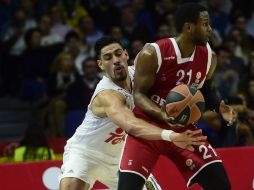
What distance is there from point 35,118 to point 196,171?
5683 mm

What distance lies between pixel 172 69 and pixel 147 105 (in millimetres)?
358

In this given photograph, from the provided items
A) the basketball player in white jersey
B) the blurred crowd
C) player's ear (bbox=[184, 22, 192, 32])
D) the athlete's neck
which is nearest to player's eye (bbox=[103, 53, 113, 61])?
the basketball player in white jersey

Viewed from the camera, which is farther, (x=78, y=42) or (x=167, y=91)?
(x=78, y=42)

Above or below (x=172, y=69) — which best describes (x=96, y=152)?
below

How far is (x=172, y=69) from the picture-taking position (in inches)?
253

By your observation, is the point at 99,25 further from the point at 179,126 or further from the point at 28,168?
the point at 179,126

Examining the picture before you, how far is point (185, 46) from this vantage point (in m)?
6.47

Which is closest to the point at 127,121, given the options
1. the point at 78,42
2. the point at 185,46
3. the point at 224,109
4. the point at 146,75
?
the point at 146,75

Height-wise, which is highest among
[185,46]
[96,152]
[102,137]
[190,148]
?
[185,46]

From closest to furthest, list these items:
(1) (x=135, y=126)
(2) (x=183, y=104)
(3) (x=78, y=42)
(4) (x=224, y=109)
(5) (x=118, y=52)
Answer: (2) (x=183, y=104)
(1) (x=135, y=126)
(4) (x=224, y=109)
(5) (x=118, y=52)
(3) (x=78, y=42)

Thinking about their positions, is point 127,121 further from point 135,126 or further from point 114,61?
point 114,61

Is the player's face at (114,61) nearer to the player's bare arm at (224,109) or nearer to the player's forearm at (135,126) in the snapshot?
the player's forearm at (135,126)

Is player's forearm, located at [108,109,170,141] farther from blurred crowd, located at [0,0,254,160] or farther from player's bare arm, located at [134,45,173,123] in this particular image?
blurred crowd, located at [0,0,254,160]

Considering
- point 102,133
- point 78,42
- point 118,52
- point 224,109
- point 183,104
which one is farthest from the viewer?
point 78,42
